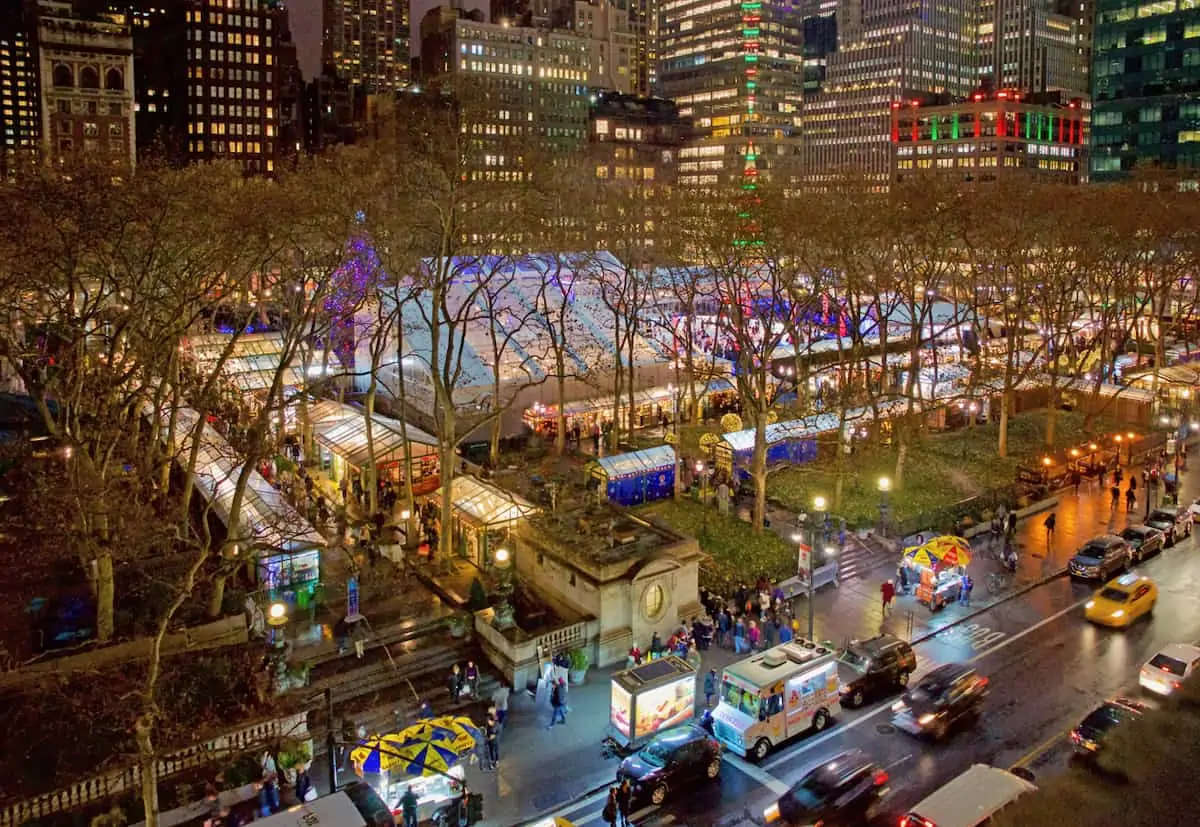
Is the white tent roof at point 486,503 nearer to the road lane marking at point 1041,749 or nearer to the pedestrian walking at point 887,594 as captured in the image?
the pedestrian walking at point 887,594

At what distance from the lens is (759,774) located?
19703 mm

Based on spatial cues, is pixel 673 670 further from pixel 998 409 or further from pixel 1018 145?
pixel 1018 145

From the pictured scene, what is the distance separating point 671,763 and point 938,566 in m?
12.8

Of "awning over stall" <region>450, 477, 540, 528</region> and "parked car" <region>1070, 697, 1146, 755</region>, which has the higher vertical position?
"awning over stall" <region>450, 477, 540, 528</region>

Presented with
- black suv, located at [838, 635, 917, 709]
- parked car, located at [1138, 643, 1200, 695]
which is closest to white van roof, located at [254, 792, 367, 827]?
black suv, located at [838, 635, 917, 709]

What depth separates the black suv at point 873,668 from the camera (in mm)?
22562

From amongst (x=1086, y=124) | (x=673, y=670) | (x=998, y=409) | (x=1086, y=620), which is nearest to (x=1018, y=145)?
(x=1086, y=124)

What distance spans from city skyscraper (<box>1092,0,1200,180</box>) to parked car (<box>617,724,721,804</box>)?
110 meters

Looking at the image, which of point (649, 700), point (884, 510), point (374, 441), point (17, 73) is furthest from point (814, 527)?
point (17, 73)

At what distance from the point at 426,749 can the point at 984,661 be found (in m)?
14.9

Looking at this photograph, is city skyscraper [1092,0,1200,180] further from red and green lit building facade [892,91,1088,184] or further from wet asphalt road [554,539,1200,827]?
wet asphalt road [554,539,1200,827]

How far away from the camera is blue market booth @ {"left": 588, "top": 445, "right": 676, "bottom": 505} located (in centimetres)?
3509

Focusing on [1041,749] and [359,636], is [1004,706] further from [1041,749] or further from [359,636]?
[359,636]

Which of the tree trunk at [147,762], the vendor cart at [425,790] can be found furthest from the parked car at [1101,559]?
the tree trunk at [147,762]
